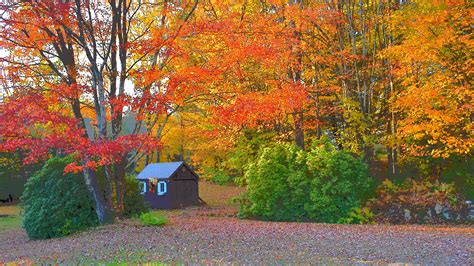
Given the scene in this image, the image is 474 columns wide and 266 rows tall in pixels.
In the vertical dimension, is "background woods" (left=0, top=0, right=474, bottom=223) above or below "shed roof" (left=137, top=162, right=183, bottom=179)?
above

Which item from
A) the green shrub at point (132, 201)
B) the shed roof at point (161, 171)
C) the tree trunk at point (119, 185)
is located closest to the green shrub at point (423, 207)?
the green shrub at point (132, 201)

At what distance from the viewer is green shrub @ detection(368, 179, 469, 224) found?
645 inches

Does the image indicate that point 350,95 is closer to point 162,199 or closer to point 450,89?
point 450,89

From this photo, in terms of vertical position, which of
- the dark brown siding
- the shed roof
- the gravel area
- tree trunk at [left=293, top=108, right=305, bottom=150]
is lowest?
the gravel area

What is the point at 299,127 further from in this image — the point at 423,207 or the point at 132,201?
the point at 132,201

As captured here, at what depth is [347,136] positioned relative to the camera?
18828 mm

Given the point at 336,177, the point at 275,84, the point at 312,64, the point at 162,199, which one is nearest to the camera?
the point at 336,177

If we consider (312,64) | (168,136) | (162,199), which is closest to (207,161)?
(168,136)

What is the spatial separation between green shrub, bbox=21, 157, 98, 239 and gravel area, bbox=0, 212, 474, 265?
24.9 inches

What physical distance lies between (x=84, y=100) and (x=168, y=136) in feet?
58.5

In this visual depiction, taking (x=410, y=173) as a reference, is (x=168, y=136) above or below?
above

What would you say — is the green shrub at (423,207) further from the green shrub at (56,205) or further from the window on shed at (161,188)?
the window on shed at (161,188)

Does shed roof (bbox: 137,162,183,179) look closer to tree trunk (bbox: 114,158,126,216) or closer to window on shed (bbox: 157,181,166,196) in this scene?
window on shed (bbox: 157,181,166,196)

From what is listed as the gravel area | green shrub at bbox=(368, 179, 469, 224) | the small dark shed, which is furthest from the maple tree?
the small dark shed
